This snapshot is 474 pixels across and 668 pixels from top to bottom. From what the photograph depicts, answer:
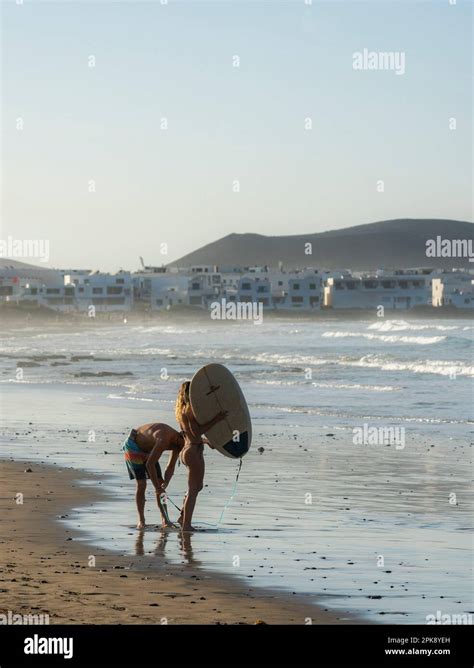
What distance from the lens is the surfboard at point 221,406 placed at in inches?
501

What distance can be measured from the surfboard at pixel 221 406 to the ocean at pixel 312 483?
81 cm

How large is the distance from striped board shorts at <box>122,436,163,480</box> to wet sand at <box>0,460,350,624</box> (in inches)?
33.3

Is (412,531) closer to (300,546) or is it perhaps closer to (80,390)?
(300,546)

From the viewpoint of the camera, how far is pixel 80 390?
3688cm

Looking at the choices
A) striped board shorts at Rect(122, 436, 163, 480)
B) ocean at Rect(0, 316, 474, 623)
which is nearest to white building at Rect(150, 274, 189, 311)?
ocean at Rect(0, 316, 474, 623)

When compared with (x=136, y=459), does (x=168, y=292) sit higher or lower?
higher

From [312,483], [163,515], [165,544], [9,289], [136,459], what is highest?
[9,289]

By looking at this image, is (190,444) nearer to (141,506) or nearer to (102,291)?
(141,506)

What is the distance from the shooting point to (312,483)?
16859 mm

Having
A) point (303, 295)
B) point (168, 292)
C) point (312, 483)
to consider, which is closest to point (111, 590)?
point (312, 483)

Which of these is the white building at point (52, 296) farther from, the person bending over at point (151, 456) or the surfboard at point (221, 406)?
the surfboard at point (221, 406)

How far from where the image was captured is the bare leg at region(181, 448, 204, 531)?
12844 mm

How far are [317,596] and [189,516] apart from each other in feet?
10.3

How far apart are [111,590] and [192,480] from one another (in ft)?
9.69
